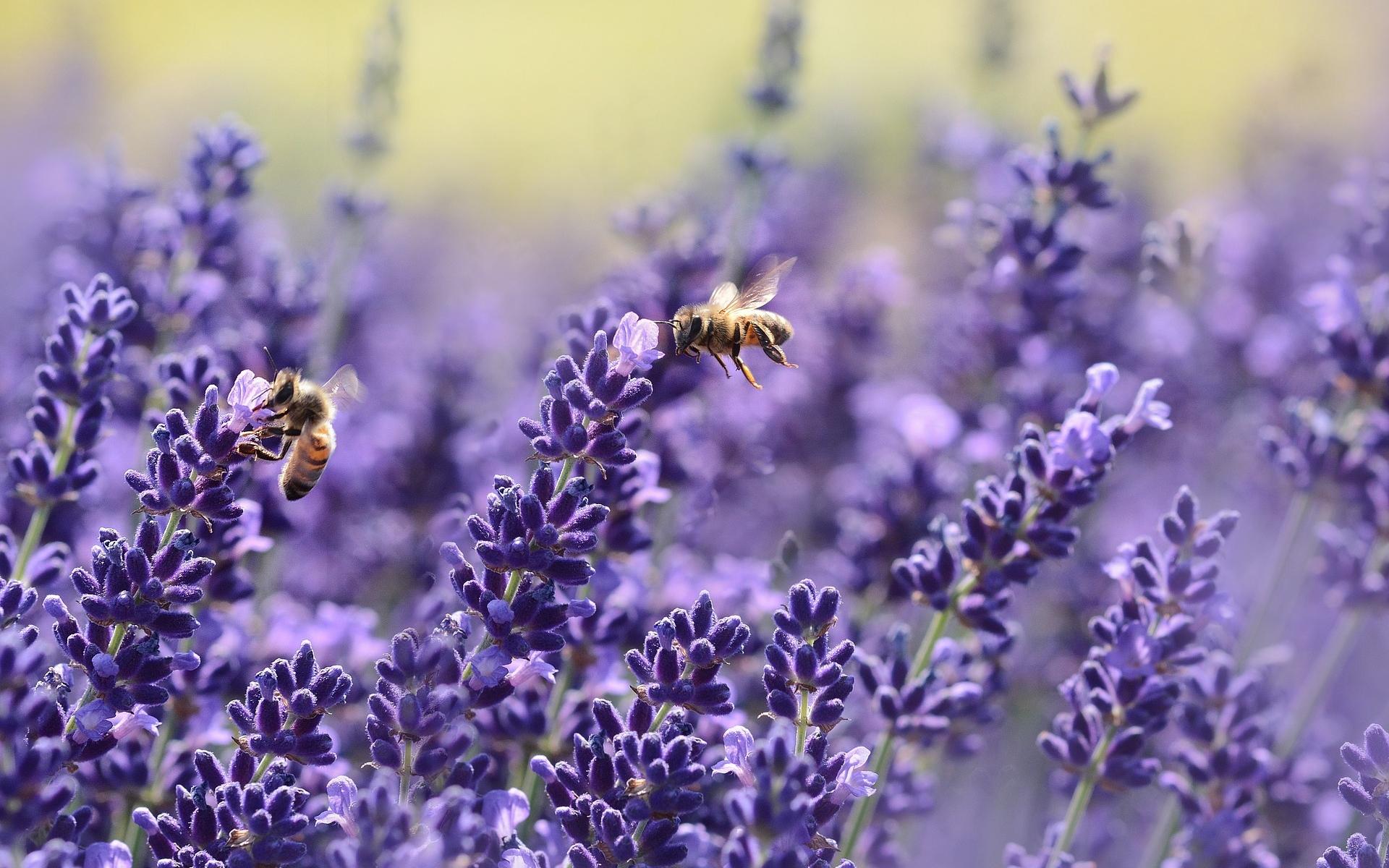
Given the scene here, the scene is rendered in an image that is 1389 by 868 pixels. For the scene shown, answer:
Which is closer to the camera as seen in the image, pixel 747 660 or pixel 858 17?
pixel 747 660

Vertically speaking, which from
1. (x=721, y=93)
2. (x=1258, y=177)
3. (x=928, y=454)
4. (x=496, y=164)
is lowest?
(x=928, y=454)

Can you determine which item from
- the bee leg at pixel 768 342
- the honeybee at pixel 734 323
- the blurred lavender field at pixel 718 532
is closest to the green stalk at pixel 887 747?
the blurred lavender field at pixel 718 532

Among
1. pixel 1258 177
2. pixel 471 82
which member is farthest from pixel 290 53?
pixel 1258 177

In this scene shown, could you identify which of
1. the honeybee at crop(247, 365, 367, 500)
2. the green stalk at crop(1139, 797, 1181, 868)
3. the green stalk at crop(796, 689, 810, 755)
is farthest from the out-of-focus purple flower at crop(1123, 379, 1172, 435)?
the honeybee at crop(247, 365, 367, 500)

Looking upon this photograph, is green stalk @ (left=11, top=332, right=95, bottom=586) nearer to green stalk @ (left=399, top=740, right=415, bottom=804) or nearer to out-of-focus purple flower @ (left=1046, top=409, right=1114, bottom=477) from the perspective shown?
green stalk @ (left=399, top=740, right=415, bottom=804)

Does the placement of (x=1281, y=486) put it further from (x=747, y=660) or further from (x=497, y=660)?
(x=497, y=660)

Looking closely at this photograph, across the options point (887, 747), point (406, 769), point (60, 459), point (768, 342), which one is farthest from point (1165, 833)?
point (60, 459)

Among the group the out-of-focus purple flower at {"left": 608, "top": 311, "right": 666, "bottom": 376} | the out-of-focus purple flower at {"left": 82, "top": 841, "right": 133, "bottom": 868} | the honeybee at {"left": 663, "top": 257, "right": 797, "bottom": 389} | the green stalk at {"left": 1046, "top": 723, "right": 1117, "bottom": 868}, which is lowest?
the out-of-focus purple flower at {"left": 82, "top": 841, "right": 133, "bottom": 868}
